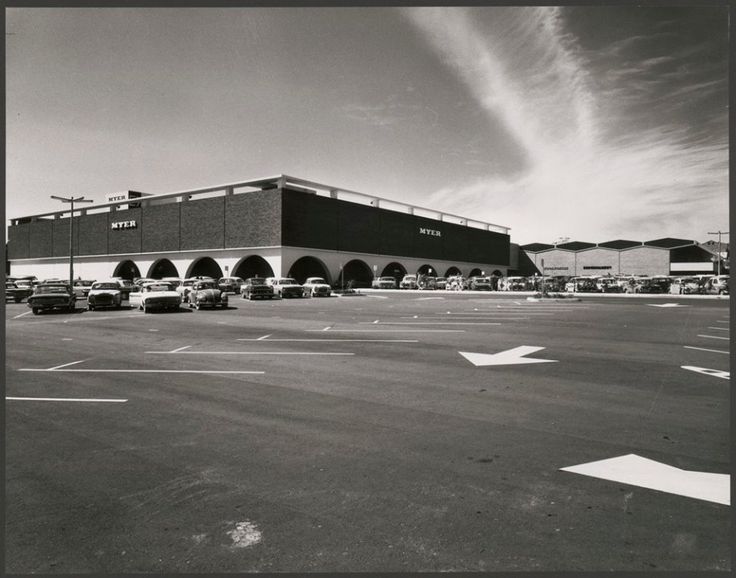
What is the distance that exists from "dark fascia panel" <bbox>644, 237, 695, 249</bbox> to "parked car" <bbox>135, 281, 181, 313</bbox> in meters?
83.7

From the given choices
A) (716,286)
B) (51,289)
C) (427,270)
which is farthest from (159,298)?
(427,270)

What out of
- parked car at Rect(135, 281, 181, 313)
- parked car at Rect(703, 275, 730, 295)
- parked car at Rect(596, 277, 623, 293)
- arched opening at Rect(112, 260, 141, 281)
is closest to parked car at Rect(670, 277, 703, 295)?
parked car at Rect(703, 275, 730, 295)

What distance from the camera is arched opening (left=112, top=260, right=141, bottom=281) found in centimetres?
6906

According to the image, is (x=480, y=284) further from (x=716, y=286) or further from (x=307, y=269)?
(x=716, y=286)

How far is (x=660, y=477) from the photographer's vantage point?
13.5 ft

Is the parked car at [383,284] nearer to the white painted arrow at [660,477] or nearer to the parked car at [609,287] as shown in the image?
the parked car at [609,287]

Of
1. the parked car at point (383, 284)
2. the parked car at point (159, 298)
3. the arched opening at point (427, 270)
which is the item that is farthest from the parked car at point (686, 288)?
the parked car at point (159, 298)

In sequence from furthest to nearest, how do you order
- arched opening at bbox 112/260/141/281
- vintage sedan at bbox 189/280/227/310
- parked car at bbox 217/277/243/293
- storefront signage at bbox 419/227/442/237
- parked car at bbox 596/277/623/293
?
1. storefront signage at bbox 419/227/442/237
2. arched opening at bbox 112/260/141/281
3. parked car at bbox 596/277/623/293
4. parked car at bbox 217/277/243/293
5. vintage sedan at bbox 189/280/227/310

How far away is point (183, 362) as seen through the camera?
33.1ft

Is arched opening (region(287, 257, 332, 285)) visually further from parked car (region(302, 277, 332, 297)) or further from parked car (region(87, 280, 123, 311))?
parked car (region(87, 280, 123, 311))

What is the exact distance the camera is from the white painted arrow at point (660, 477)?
12.6 ft

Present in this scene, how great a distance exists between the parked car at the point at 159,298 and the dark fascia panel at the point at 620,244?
82.9 metres

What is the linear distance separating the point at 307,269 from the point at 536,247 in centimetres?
5948

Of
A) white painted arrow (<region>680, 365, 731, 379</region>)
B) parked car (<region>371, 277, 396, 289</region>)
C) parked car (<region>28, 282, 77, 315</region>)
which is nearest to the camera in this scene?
white painted arrow (<region>680, 365, 731, 379</region>)
